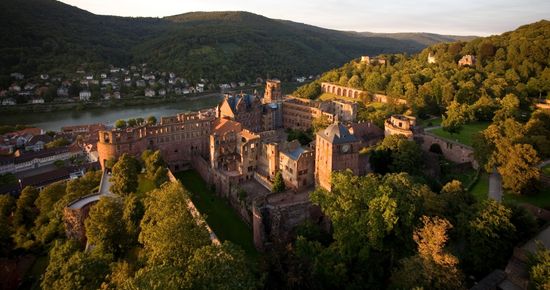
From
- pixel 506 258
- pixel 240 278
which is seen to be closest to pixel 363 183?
pixel 506 258

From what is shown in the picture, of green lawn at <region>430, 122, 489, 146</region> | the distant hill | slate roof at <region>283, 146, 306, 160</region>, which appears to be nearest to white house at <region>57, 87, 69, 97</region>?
the distant hill

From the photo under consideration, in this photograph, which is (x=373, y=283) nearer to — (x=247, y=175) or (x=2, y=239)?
(x=247, y=175)

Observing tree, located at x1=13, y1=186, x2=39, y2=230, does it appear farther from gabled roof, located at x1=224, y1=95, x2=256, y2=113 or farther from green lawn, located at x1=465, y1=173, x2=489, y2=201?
green lawn, located at x1=465, y1=173, x2=489, y2=201

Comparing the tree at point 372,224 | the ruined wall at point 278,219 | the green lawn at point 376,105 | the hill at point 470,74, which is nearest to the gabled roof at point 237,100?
the green lawn at point 376,105

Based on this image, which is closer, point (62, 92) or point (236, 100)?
point (236, 100)

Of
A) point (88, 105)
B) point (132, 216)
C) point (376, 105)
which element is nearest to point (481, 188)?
point (132, 216)

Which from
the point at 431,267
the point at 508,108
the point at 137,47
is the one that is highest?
the point at 137,47

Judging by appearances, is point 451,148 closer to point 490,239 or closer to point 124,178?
point 490,239
